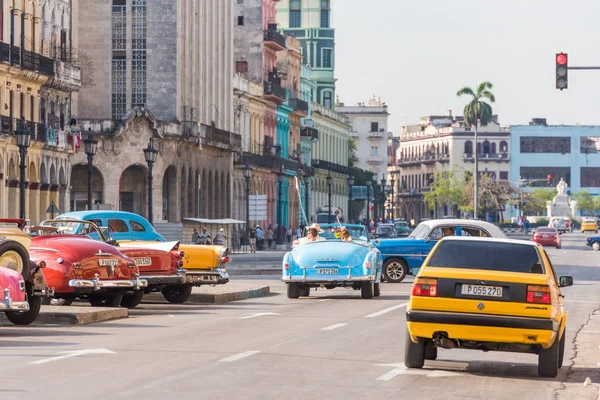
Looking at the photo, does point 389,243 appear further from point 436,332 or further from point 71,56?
point 71,56

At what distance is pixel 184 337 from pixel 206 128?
220ft

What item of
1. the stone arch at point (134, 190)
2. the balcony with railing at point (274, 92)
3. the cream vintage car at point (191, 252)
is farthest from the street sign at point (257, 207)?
the cream vintage car at point (191, 252)

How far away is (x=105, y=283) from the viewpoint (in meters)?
24.4

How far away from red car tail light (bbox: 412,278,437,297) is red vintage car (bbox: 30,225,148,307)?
27.7 ft

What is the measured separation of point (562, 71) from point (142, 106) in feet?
138

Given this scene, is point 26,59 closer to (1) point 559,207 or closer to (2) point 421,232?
(2) point 421,232

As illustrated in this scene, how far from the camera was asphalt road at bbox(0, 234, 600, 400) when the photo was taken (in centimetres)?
1436

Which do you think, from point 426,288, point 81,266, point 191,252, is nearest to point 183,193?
point 191,252

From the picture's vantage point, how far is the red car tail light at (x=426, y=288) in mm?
16625

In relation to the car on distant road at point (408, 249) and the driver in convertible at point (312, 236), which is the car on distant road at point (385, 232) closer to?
the car on distant road at point (408, 249)

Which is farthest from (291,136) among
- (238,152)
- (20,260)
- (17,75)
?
(20,260)

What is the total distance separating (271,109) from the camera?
4515 inches

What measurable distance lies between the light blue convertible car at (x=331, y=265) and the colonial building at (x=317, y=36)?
120216 mm

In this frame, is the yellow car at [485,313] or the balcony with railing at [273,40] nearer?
the yellow car at [485,313]
